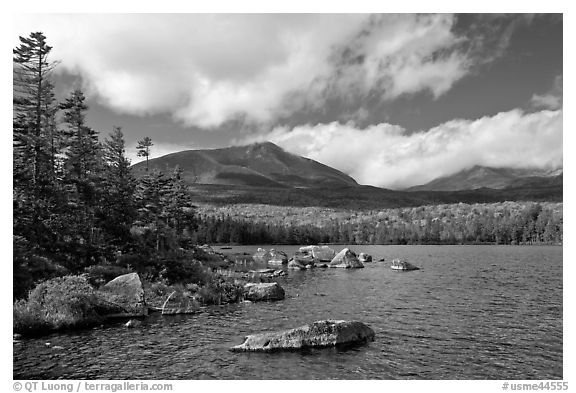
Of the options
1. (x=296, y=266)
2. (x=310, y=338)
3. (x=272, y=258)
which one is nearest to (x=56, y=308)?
(x=310, y=338)

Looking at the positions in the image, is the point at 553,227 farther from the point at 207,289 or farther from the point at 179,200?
the point at 207,289

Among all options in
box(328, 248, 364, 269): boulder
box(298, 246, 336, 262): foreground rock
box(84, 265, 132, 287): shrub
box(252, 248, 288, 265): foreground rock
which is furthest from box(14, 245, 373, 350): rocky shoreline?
box(298, 246, 336, 262): foreground rock

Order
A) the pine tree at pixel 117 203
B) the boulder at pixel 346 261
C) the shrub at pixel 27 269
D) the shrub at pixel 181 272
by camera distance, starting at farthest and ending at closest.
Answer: the boulder at pixel 346 261
the pine tree at pixel 117 203
the shrub at pixel 181 272
the shrub at pixel 27 269

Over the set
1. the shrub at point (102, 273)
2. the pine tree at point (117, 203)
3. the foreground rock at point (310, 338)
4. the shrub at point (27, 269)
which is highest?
the pine tree at point (117, 203)

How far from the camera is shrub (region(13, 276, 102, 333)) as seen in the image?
23516 mm

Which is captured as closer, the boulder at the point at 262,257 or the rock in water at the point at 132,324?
the rock in water at the point at 132,324

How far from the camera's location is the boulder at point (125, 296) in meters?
29.1

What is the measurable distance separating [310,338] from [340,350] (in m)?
1.79

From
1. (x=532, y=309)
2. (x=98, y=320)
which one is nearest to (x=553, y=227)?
(x=532, y=309)

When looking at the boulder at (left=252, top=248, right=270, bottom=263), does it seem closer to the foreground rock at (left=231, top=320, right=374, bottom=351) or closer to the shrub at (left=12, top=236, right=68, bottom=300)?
the shrub at (left=12, top=236, right=68, bottom=300)

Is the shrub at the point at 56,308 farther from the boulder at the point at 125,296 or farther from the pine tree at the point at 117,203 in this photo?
the pine tree at the point at 117,203

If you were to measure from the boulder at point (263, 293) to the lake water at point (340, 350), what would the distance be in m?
1.39

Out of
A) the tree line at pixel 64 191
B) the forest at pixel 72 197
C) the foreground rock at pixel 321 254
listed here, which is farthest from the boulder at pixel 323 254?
the tree line at pixel 64 191

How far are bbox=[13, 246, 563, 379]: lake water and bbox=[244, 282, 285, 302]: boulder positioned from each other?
1.39 meters
